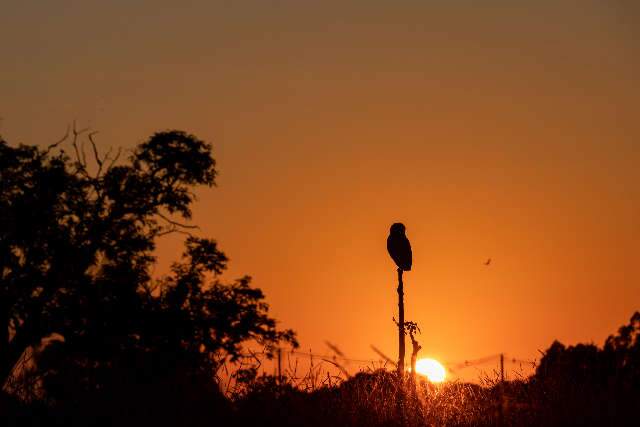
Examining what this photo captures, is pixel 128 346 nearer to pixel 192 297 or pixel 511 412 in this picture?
pixel 192 297

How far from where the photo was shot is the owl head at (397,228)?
13069 millimetres

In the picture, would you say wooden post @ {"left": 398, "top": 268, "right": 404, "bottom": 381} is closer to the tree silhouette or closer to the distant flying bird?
the distant flying bird

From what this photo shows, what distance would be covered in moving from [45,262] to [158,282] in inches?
136

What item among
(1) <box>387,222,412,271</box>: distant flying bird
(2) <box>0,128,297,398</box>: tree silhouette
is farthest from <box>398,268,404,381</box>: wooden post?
(2) <box>0,128,297,398</box>: tree silhouette

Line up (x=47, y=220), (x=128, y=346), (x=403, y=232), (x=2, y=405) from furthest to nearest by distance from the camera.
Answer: (x=47, y=220) → (x=128, y=346) → (x=403, y=232) → (x=2, y=405)

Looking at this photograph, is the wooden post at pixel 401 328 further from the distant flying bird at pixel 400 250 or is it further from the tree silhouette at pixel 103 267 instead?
the tree silhouette at pixel 103 267

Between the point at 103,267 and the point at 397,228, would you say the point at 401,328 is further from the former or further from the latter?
the point at 103,267

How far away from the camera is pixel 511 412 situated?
34.5ft

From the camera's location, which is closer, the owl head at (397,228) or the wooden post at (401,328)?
the wooden post at (401,328)

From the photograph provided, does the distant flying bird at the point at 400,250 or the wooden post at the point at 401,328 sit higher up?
the distant flying bird at the point at 400,250

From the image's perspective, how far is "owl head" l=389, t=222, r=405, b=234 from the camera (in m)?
13.1

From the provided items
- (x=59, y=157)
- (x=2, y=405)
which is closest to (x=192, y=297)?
(x=59, y=157)

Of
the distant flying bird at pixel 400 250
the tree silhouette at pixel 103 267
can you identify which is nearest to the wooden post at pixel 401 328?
the distant flying bird at pixel 400 250

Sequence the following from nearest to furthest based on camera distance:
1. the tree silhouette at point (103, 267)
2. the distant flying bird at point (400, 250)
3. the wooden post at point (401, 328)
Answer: the wooden post at point (401, 328) < the distant flying bird at point (400, 250) < the tree silhouette at point (103, 267)
